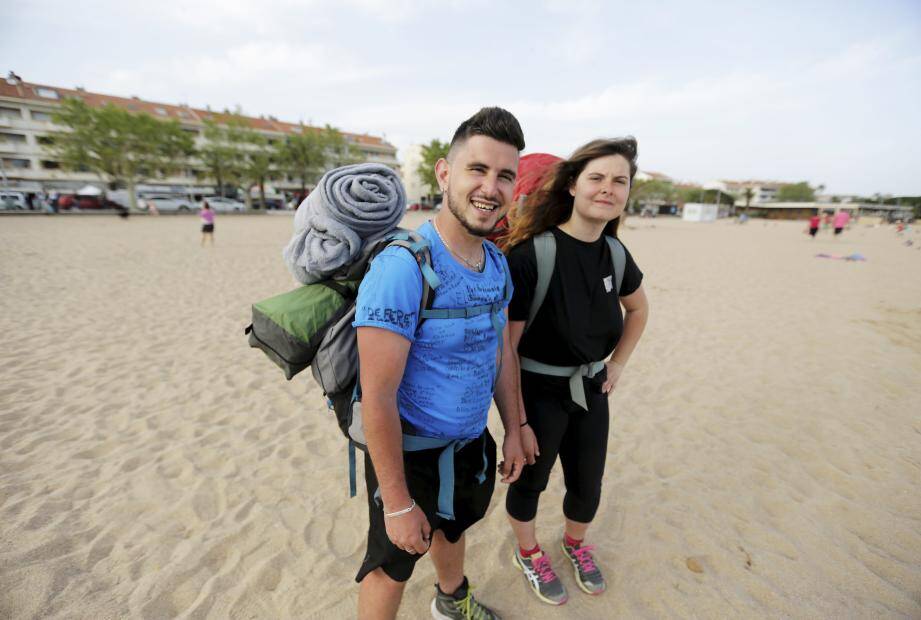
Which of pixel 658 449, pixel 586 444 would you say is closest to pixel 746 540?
pixel 658 449

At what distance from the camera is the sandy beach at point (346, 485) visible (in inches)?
84.0

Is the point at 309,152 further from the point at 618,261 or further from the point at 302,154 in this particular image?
the point at 618,261

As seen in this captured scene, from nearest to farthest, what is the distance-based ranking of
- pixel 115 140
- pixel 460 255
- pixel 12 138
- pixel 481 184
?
pixel 481 184 → pixel 460 255 → pixel 115 140 → pixel 12 138

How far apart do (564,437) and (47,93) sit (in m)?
59.9

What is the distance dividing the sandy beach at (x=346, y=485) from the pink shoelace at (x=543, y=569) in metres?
0.13

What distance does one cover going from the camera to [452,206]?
134 cm

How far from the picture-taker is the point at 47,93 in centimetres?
3925

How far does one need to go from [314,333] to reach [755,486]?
343 cm

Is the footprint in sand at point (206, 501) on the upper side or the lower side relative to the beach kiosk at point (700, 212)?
lower

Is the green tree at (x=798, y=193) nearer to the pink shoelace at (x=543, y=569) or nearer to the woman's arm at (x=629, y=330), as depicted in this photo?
the woman's arm at (x=629, y=330)

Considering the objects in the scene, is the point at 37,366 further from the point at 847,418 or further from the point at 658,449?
the point at 847,418

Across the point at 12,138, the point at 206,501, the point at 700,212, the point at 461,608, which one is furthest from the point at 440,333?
the point at 12,138

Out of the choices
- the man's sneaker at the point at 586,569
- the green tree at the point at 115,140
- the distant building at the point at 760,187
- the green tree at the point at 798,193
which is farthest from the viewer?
the distant building at the point at 760,187

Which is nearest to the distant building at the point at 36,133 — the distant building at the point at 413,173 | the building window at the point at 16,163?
the building window at the point at 16,163
